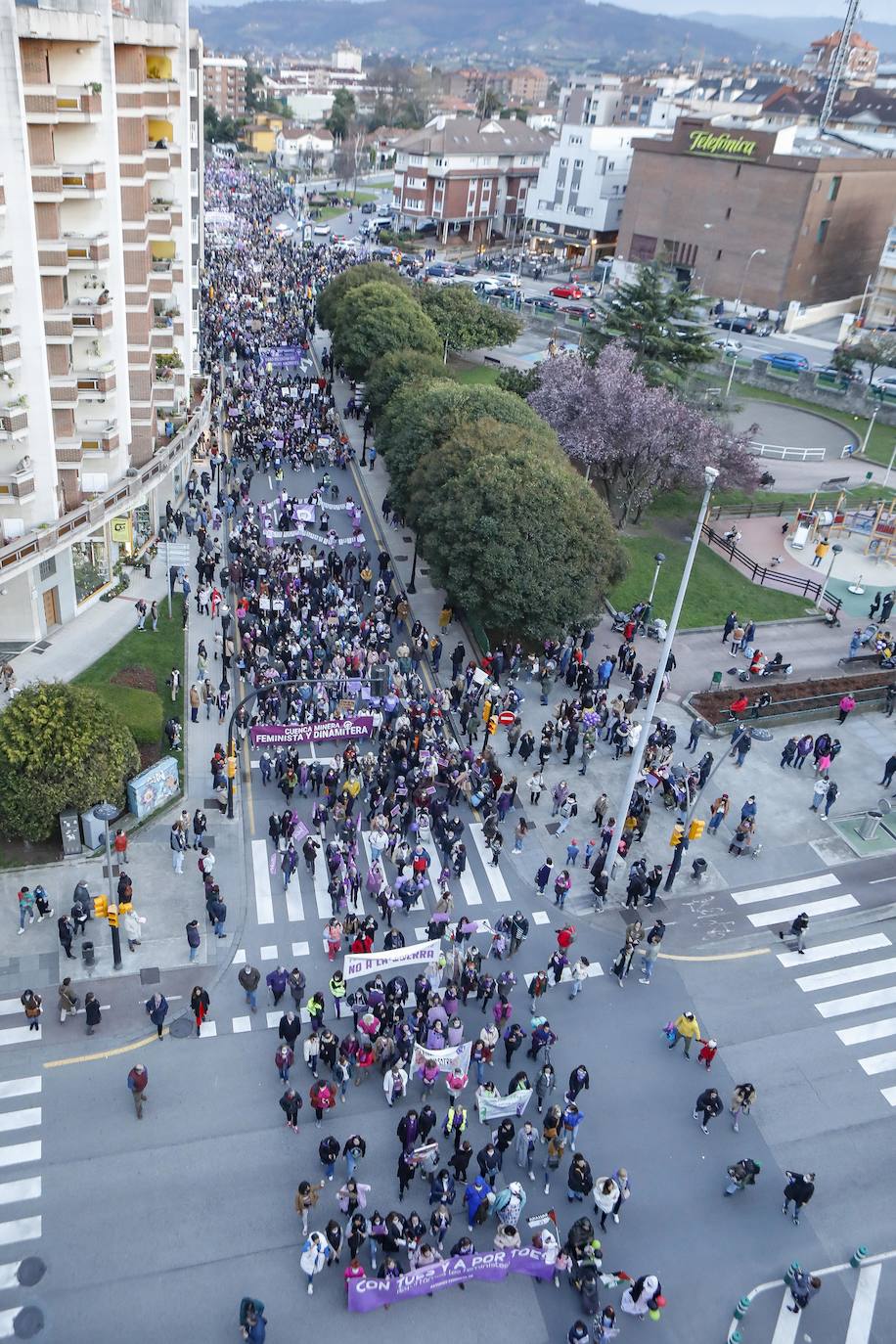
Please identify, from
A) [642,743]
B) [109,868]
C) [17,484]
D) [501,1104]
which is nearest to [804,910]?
[642,743]

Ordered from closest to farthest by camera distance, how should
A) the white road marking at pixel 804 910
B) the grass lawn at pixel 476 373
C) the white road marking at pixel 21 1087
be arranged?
the white road marking at pixel 21 1087
the white road marking at pixel 804 910
the grass lawn at pixel 476 373

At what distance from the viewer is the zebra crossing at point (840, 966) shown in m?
24.3

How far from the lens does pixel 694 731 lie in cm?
3312

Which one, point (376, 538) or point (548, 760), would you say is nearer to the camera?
point (548, 760)

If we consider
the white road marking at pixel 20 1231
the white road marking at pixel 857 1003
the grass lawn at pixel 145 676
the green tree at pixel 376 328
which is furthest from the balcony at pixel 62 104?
the white road marking at pixel 857 1003

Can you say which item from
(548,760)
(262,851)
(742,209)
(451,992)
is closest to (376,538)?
(548,760)

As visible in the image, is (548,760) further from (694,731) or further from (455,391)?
(455,391)

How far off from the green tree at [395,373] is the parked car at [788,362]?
40.2 metres

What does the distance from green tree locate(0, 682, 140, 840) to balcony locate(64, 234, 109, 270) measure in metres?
16.9

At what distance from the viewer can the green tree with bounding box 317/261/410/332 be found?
228 ft

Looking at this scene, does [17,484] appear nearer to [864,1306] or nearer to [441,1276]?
[441,1276]

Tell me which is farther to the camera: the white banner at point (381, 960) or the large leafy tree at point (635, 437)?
the large leafy tree at point (635, 437)

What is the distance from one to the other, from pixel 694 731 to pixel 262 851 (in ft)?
49.9

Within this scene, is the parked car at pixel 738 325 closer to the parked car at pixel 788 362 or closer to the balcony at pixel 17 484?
the parked car at pixel 788 362
